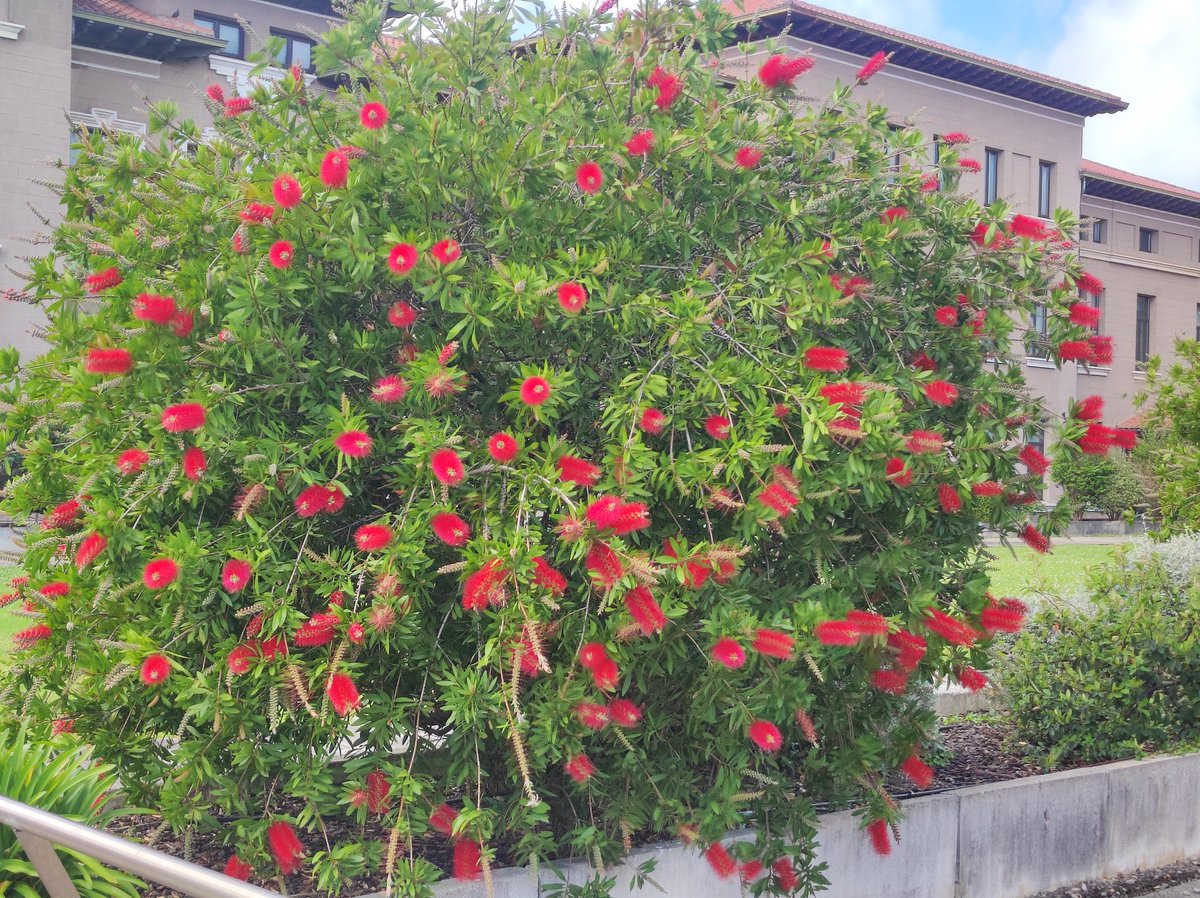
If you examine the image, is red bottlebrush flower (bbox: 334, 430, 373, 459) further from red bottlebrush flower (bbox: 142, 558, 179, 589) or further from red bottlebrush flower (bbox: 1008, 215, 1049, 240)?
red bottlebrush flower (bbox: 1008, 215, 1049, 240)

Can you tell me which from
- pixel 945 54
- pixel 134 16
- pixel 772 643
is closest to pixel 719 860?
pixel 772 643

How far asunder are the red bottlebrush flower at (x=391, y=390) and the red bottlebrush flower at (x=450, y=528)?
0.40 meters

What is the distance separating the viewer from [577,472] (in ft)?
11.9

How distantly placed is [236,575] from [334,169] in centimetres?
130

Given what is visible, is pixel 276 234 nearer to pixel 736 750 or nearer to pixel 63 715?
pixel 63 715

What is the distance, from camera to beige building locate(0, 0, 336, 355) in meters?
23.5

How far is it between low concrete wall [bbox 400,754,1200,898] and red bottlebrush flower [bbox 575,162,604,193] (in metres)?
2.35

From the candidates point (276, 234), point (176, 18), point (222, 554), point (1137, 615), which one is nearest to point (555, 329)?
point (276, 234)

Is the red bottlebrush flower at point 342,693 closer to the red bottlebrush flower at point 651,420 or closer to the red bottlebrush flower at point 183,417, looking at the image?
the red bottlebrush flower at point 183,417

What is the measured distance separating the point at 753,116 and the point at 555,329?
151cm

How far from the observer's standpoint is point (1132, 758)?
21.1 ft

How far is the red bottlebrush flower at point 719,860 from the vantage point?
423 centimetres

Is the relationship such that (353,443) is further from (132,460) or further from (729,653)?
(729,653)

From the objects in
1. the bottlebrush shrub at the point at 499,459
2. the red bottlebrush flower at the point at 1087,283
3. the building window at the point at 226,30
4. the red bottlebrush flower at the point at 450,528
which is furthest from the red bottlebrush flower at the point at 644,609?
the building window at the point at 226,30
